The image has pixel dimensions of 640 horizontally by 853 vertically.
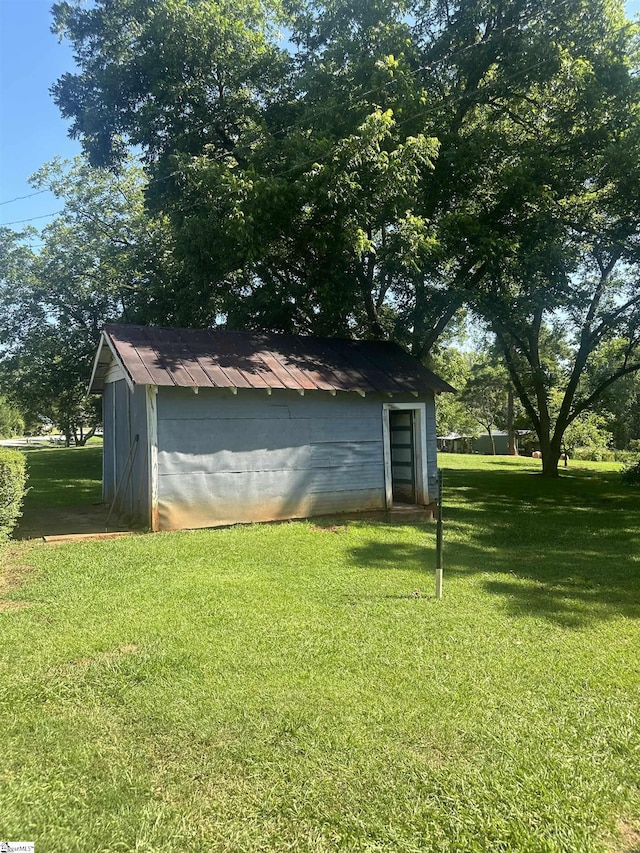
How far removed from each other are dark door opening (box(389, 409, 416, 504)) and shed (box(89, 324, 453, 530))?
0.13 feet

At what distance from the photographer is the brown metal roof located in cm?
983

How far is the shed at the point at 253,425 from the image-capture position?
9.70m

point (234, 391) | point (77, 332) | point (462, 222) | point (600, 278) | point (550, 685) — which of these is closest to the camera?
point (550, 685)

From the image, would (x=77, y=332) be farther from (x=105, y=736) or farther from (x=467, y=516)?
(x=105, y=736)

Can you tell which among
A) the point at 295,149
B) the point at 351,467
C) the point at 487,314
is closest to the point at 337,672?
the point at 351,467

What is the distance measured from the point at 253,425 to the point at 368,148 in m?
6.21

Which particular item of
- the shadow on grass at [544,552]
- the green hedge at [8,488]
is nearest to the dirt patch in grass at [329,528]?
the shadow on grass at [544,552]

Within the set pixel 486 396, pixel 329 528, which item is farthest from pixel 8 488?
pixel 486 396

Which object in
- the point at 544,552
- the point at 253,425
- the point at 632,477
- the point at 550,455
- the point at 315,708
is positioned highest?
the point at 253,425

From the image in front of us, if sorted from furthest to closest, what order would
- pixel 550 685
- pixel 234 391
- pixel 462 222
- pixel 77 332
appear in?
Result: pixel 77 332 < pixel 462 222 < pixel 234 391 < pixel 550 685

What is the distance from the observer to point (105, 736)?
126 inches

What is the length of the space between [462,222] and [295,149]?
421 centimetres

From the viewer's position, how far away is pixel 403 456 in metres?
13.6

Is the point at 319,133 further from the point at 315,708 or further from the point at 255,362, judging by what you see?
the point at 315,708
